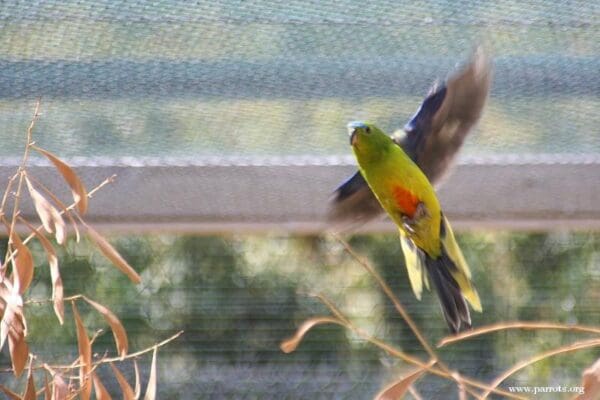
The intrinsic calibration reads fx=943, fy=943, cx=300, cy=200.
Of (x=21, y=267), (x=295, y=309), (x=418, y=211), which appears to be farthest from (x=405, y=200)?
(x=295, y=309)

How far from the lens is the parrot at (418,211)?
1.83ft

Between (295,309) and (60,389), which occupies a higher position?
(60,389)

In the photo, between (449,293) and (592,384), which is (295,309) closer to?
(449,293)

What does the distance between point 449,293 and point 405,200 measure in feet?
0.20

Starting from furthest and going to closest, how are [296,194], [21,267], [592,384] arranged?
1. [296,194]
2. [21,267]
3. [592,384]

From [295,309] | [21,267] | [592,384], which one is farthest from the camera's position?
[295,309]

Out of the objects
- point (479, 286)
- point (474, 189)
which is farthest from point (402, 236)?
point (479, 286)

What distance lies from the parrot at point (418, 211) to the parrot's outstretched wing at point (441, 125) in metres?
0.01

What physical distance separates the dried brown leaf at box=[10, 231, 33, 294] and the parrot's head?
20 cm

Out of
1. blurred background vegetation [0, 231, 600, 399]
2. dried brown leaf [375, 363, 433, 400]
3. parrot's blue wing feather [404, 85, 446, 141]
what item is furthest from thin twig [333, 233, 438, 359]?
blurred background vegetation [0, 231, 600, 399]

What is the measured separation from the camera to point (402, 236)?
602 millimetres

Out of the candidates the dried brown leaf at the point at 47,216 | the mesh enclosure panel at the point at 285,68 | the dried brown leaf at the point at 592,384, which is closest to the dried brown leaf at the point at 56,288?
the dried brown leaf at the point at 47,216

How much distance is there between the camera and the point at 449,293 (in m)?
0.56

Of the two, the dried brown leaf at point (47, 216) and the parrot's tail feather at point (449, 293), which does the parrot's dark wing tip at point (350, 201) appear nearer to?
the parrot's tail feather at point (449, 293)
